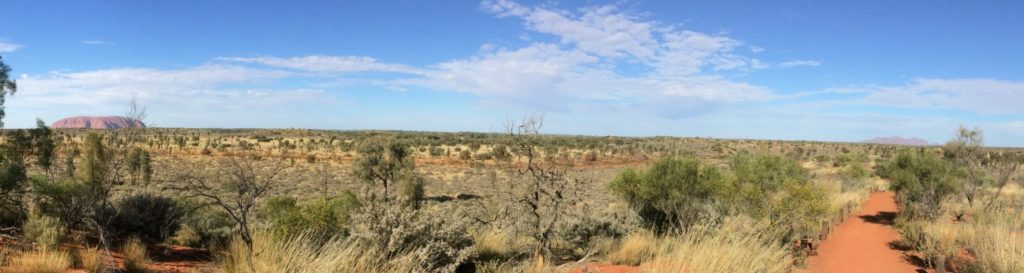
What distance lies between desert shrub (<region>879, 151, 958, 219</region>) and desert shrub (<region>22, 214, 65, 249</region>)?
76.9 ft

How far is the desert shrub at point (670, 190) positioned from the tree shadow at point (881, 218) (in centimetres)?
872

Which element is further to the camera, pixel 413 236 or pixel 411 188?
pixel 411 188

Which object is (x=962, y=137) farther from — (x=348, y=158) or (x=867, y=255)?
(x=348, y=158)

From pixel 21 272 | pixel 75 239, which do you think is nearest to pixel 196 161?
pixel 75 239

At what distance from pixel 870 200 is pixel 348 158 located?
136 ft

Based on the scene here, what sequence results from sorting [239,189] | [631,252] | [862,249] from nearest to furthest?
[239,189], [631,252], [862,249]

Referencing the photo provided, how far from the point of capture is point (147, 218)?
1325 cm

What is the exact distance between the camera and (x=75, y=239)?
9.79 metres

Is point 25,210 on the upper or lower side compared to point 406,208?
lower

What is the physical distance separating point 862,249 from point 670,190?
238 inches

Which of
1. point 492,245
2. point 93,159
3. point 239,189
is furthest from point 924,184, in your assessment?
point 93,159

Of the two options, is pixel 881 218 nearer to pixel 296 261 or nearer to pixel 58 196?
pixel 296 261

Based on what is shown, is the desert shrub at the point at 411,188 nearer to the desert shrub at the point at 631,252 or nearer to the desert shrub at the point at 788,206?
the desert shrub at the point at 788,206

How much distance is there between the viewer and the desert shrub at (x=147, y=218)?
1256 centimetres
